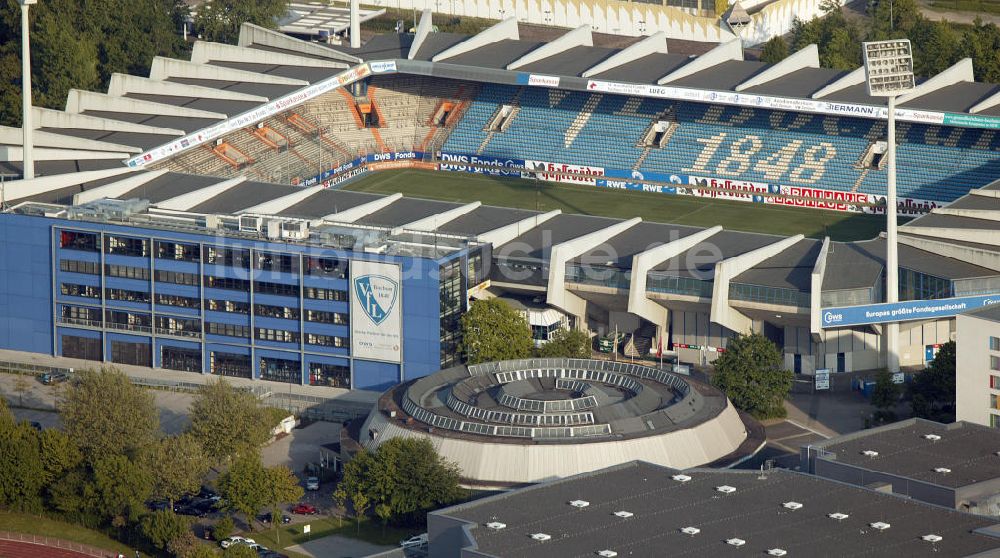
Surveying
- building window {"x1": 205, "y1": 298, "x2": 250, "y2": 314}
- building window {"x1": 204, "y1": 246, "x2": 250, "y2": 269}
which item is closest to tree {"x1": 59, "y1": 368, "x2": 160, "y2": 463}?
building window {"x1": 205, "y1": 298, "x2": 250, "y2": 314}

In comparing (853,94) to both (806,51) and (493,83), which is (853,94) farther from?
(493,83)

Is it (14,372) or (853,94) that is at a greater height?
(853,94)

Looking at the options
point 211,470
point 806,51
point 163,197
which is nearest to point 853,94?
point 806,51

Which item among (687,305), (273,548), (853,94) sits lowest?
(273,548)

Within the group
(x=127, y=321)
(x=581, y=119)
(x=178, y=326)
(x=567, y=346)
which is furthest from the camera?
(x=581, y=119)

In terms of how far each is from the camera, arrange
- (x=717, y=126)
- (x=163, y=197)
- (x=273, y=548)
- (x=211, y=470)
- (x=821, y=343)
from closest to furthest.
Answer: (x=273, y=548) → (x=211, y=470) → (x=821, y=343) → (x=163, y=197) → (x=717, y=126)

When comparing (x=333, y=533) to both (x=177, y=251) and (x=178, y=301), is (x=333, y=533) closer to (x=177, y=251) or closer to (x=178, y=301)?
(x=178, y=301)

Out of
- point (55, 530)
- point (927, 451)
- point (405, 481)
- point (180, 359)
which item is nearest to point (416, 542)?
point (405, 481)

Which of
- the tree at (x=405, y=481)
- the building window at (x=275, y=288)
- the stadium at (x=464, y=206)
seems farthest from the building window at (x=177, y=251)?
the tree at (x=405, y=481)
